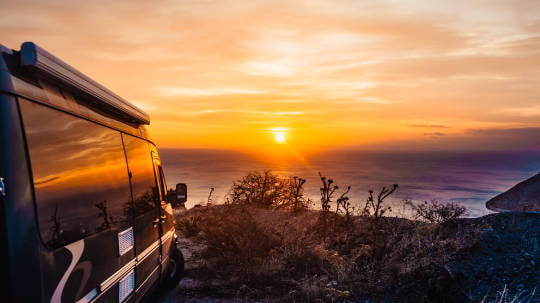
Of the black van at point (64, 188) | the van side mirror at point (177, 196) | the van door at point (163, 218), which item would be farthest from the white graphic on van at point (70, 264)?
the van side mirror at point (177, 196)

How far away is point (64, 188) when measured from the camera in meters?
2.46

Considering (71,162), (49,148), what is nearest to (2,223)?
(49,148)

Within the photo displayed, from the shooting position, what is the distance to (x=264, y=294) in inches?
261

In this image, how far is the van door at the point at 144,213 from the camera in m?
4.07

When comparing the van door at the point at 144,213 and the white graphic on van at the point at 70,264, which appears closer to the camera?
the white graphic on van at the point at 70,264

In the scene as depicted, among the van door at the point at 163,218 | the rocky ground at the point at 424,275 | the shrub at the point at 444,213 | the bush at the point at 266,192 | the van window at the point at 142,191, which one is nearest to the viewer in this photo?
the van window at the point at 142,191

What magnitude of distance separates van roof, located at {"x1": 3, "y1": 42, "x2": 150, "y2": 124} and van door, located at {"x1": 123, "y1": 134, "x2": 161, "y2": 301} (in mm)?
390

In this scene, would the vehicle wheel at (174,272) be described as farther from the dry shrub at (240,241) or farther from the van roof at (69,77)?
the van roof at (69,77)

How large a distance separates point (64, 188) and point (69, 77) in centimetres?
Answer: 69

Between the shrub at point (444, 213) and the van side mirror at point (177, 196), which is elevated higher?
the van side mirror at point (177, 196)

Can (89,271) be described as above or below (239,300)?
above

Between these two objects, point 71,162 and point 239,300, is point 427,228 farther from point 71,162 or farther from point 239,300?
point 71,162

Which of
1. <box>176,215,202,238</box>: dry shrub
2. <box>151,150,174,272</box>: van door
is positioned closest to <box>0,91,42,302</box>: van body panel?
<box>151,150,174,272</box>: van door

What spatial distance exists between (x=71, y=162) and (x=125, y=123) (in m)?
1.69
